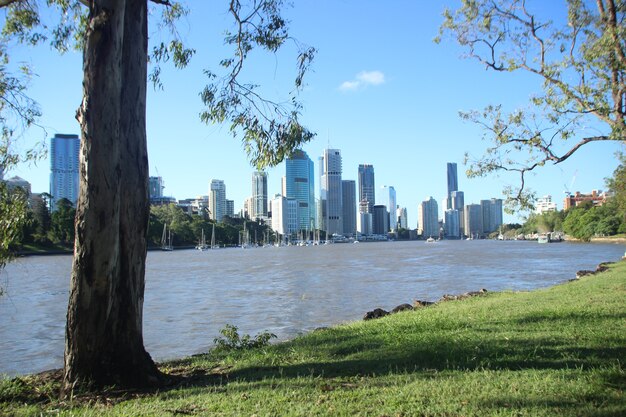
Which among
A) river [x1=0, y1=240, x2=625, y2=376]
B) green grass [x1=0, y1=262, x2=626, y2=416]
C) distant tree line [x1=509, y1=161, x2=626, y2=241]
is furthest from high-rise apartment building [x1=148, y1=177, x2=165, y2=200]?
green grass [x1=0, y1=262, x2=626, y2=416]

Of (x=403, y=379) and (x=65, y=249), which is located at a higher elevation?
(x=403, y=379)

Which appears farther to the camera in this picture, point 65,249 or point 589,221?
point 589,221

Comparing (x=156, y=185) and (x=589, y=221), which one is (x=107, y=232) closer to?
(x=589, y=221)

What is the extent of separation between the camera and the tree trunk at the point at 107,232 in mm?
6430

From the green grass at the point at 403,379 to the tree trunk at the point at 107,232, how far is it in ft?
1.64

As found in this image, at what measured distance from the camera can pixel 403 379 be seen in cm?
606

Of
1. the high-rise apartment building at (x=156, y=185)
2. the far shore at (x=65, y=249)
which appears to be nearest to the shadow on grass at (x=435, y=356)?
the far shore at (x=65, y=249)

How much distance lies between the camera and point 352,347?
8672 millimetres

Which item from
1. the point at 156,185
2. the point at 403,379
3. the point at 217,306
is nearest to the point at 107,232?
the point at 403,379

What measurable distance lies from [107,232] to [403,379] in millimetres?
3844

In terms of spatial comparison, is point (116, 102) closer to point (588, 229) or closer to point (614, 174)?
point (614, 174)

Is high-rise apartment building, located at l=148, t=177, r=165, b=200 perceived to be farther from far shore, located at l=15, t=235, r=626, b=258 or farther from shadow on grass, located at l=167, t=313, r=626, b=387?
shadow on grass, located at l=167, t=313, r=626, b=387

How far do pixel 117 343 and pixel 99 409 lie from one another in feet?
3.82

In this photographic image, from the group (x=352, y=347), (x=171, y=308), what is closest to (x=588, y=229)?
(x=171, y=308)
